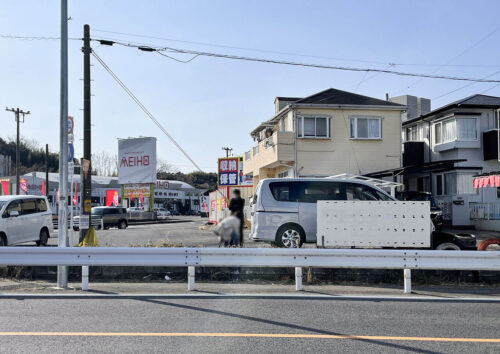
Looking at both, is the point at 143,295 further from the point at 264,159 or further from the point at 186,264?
the point at 264,159

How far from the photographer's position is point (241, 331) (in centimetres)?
621

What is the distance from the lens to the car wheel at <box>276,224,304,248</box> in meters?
13.1

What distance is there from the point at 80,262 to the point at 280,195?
19.5 ft

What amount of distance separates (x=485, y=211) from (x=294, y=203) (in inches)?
574

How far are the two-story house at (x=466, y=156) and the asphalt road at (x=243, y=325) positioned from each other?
1772 centimetres

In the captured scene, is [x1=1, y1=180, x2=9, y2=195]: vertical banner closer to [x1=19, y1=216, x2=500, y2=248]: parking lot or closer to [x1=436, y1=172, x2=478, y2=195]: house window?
[x1=19, y1=216, x2=500, y2=248]: parking lot

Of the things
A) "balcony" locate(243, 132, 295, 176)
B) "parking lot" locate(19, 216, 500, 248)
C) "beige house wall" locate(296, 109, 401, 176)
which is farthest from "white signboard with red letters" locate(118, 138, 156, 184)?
"beige house wall" locate(296, 109, 401, 176)

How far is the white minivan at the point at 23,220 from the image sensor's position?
15312 mm

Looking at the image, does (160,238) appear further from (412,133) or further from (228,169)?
(412,133)

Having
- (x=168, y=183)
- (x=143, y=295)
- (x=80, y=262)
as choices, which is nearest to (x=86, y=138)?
(x=80, y=262)

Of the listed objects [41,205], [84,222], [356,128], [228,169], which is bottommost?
[84,222]

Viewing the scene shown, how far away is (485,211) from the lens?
23.8 m

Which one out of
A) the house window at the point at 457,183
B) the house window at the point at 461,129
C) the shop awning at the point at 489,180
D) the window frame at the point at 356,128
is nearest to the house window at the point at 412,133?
the house window at the point at 461,129

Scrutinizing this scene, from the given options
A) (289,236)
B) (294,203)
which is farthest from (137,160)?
(289,236)
